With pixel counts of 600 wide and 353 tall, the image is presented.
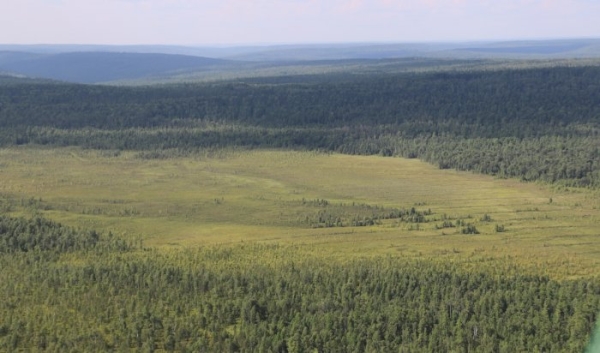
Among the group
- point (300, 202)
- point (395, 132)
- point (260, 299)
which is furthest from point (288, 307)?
point (395, 132)

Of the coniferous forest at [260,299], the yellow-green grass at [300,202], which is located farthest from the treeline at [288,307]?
the yellow-green grass at [300,202]

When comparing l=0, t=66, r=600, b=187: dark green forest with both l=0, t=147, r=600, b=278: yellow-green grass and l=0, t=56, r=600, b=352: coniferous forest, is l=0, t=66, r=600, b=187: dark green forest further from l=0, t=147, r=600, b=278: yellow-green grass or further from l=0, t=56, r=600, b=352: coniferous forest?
l=0, t=56, r=600, b=352: coniferous forest

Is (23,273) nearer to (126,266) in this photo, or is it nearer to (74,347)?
(126,266)

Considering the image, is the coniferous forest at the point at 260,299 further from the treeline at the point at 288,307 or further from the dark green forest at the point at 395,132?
the dark green forest at the point at 395,132

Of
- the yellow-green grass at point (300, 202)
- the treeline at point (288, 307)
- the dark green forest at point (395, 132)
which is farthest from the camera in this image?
the dark green forest at point (395, 132)

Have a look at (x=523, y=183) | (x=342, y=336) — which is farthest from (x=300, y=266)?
(x=523, y=183)
